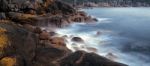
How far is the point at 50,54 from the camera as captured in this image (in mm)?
21469

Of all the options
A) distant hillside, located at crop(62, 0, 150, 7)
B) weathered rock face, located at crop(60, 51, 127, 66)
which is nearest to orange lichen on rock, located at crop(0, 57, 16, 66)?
weathered rock face, located at crop(60, 51, 127, 66)

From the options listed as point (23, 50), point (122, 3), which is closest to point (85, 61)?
point (23, 50)

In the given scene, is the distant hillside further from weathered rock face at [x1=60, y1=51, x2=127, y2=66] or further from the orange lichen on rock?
the orange lichen on rock

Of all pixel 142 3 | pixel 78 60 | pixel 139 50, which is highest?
pixel 78 60

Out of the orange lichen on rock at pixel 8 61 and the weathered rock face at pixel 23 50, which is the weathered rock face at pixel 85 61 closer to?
the weathered rock face at pixel 23 50

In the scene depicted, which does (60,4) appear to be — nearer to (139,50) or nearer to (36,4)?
(36,4)

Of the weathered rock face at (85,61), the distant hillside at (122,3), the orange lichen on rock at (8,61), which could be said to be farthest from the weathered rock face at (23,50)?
the distant hillside at (122,3)

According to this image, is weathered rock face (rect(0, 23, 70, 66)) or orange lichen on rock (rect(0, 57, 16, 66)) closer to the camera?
orange lichen on rock (rect(0, 57, 16, 66))

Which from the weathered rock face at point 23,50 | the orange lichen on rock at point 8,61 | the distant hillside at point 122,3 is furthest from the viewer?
the distant hillside at point 122,3

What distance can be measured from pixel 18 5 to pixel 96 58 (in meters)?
23.5

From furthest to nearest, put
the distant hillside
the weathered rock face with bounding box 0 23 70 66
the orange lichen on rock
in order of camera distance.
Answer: the distant hillside, the weathered rock face with bounding box 0 23 70 66, the orange lichen on rock

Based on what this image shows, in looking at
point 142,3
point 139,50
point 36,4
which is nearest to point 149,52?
point 139,50

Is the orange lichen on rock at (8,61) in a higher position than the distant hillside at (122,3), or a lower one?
higher

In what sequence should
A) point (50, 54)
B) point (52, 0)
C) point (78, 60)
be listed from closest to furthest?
1. point (78, 60)
2. point (50, 54)
3. point (52, 0)
